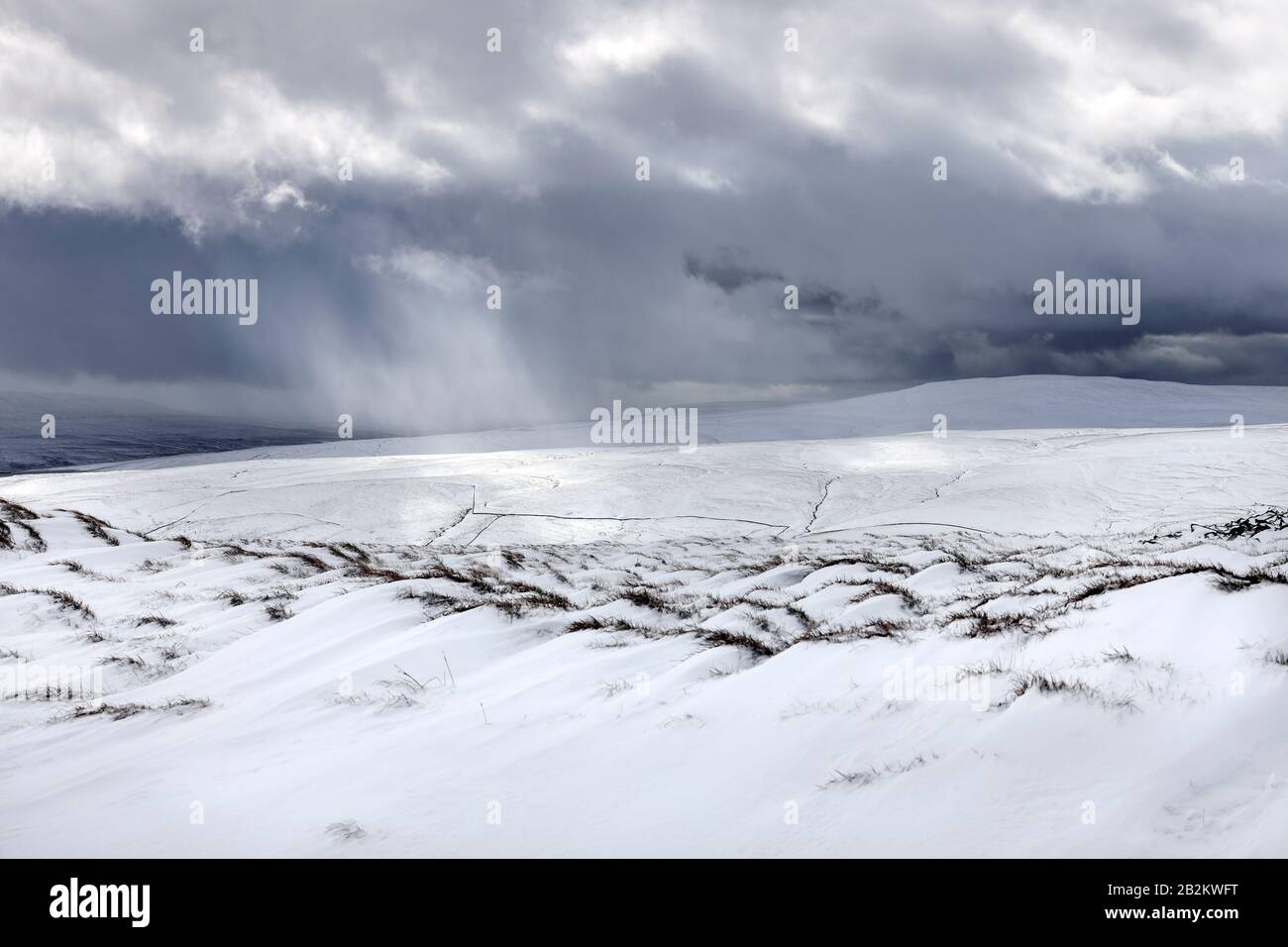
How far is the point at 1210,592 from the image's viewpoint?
14.3ft

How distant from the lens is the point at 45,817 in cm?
347

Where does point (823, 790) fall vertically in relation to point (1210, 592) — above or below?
below

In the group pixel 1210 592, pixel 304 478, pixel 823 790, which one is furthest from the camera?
pixel 304 478

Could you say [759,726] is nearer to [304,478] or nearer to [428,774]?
[428,774]

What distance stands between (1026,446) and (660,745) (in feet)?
97.8

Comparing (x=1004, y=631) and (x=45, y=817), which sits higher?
(x=1004, y=631)

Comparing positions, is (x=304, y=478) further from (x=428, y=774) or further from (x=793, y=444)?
(x=428, y=774)

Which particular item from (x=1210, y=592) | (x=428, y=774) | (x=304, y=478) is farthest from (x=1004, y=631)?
(x=304, y=478)
